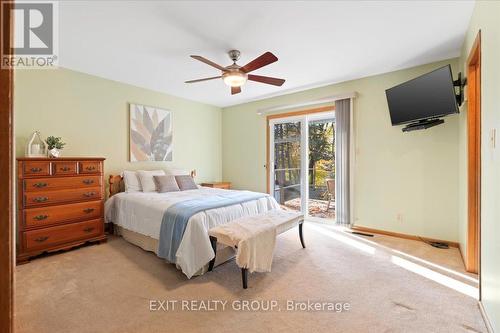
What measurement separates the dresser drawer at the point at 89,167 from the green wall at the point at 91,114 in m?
0.59

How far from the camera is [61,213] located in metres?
3.01

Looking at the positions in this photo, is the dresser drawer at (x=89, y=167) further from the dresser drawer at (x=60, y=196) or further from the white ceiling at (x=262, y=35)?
the white ceiling at (x=262, y=35)

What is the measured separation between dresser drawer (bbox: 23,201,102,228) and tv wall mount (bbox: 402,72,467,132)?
4.57 m

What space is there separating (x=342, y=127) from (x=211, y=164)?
10.4 ft

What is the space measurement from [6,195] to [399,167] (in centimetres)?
423

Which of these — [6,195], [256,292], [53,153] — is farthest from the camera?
[53,153]

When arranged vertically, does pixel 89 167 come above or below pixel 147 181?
above

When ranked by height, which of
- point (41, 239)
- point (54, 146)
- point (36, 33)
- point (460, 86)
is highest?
point (36, 33)

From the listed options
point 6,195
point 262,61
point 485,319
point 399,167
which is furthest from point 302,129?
point 6,195

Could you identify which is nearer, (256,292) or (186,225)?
(256,292)

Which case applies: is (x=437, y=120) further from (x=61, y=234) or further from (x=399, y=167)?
(x=61, y=234)

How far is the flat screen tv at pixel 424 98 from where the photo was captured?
262 centimetres

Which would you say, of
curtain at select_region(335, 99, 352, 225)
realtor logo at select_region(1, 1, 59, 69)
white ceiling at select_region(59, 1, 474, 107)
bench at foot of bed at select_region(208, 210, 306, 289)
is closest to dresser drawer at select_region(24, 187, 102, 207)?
realtor logo at select_region(1, 1, 59, 69)

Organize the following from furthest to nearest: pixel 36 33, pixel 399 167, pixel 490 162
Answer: pixel 399 167 → pixel 36 33 → pixel 490 162
